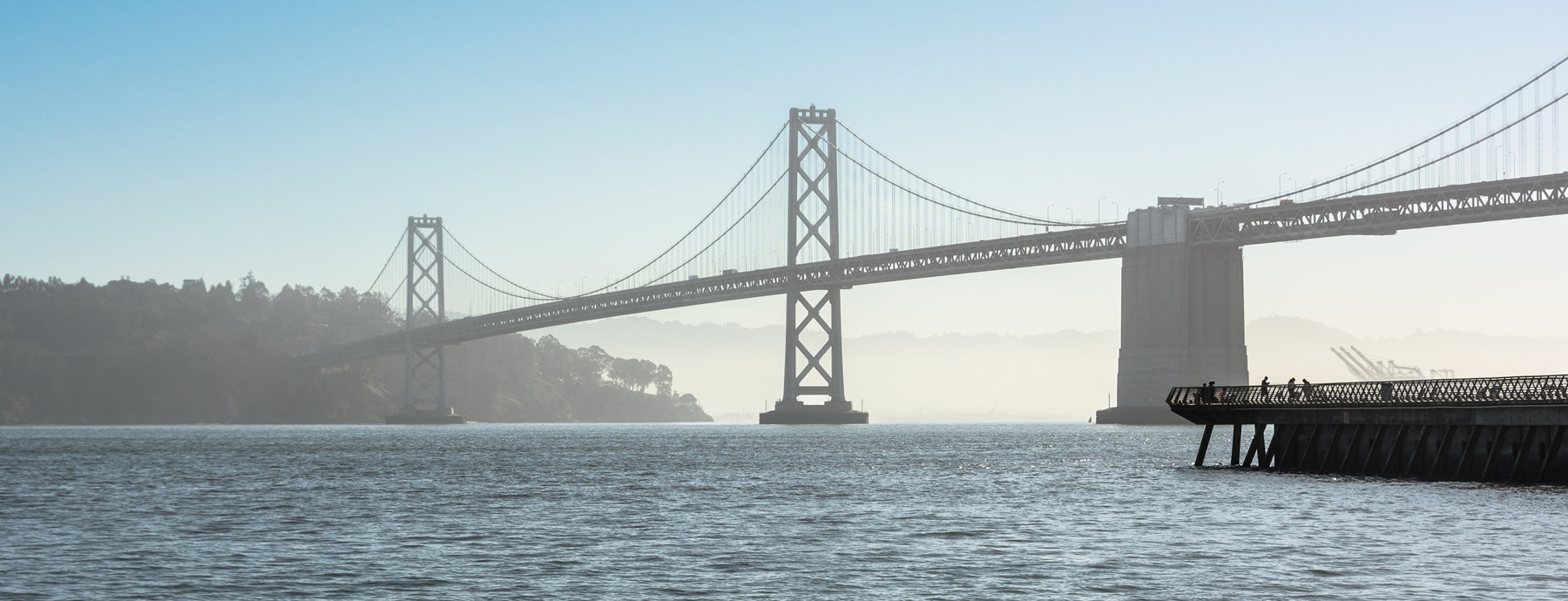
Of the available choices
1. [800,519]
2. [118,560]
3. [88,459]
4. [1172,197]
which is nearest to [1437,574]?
[800,519]

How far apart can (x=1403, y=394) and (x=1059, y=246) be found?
209 ft

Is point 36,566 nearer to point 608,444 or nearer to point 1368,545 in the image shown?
point 1368,545

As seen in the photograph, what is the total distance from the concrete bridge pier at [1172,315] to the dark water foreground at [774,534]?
4740cm

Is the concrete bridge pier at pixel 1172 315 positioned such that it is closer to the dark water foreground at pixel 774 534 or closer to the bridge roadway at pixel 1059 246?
the bridge roadway at pixel 1059 246

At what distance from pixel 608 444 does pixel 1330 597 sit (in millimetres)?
77905

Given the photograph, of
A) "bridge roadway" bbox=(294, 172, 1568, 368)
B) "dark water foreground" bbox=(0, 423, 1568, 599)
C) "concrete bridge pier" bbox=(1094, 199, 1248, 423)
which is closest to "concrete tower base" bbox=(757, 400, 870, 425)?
"bridge roadway" bbox=(294, 172, 1568, 368)

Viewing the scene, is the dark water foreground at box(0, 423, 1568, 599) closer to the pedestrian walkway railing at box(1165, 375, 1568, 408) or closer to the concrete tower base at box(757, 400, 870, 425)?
the pedestrian walkway railing at box(1165, 375, 1568, 408)

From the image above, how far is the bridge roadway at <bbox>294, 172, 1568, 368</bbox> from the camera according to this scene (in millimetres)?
93562

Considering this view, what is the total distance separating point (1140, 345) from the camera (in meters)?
108

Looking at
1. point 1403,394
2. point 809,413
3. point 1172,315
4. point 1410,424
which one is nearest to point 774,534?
point 1410,424

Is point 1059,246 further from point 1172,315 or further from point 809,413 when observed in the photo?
point 809,413

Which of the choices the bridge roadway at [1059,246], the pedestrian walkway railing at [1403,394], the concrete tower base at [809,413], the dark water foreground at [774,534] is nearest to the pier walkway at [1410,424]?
the pedestrian walkway railing at [1403,394]

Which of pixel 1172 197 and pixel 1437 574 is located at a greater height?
pixel 1172 197

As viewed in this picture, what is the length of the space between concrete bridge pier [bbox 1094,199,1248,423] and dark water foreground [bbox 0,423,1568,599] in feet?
156
